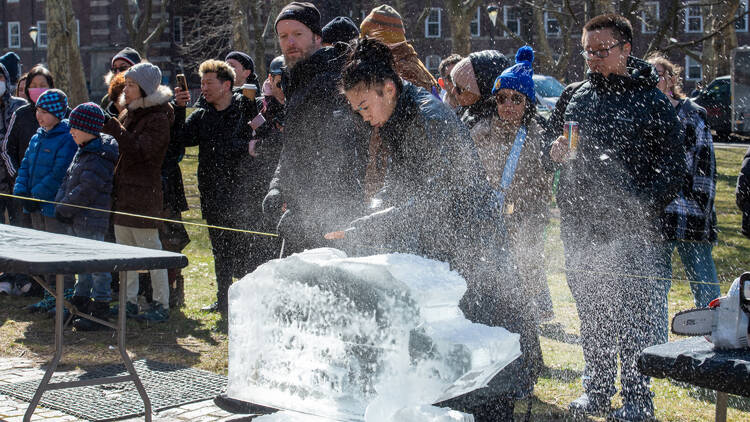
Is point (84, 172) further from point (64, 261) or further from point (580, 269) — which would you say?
point (580, 269)

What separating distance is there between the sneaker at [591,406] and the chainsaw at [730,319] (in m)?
1.69

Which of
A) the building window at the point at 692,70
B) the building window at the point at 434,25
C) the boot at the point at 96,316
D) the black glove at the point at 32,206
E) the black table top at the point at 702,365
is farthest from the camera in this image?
the building window at the point at 434,25

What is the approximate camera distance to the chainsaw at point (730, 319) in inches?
111

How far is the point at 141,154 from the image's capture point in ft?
22.3

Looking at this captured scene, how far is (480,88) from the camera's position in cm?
536

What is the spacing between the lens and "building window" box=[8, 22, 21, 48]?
5688cm

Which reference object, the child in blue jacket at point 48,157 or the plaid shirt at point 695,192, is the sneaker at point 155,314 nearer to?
the child in blue jacket at point 48,157

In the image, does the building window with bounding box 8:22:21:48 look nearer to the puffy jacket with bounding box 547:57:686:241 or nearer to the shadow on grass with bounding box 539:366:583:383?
the shadow on grass with bounding box 539:366:583:383

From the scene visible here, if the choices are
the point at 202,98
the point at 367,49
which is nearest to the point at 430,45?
the point at 202,98

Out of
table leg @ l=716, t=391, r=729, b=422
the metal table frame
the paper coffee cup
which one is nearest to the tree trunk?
the paper coffee cup

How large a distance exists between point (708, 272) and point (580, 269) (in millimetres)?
1470

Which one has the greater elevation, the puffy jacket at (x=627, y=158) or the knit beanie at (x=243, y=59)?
the knit beanie at (x=243, y=59)

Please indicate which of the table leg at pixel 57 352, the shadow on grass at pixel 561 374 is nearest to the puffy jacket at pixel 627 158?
the shadow on grass at pixel 561 374

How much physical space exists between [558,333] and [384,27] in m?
2.76
